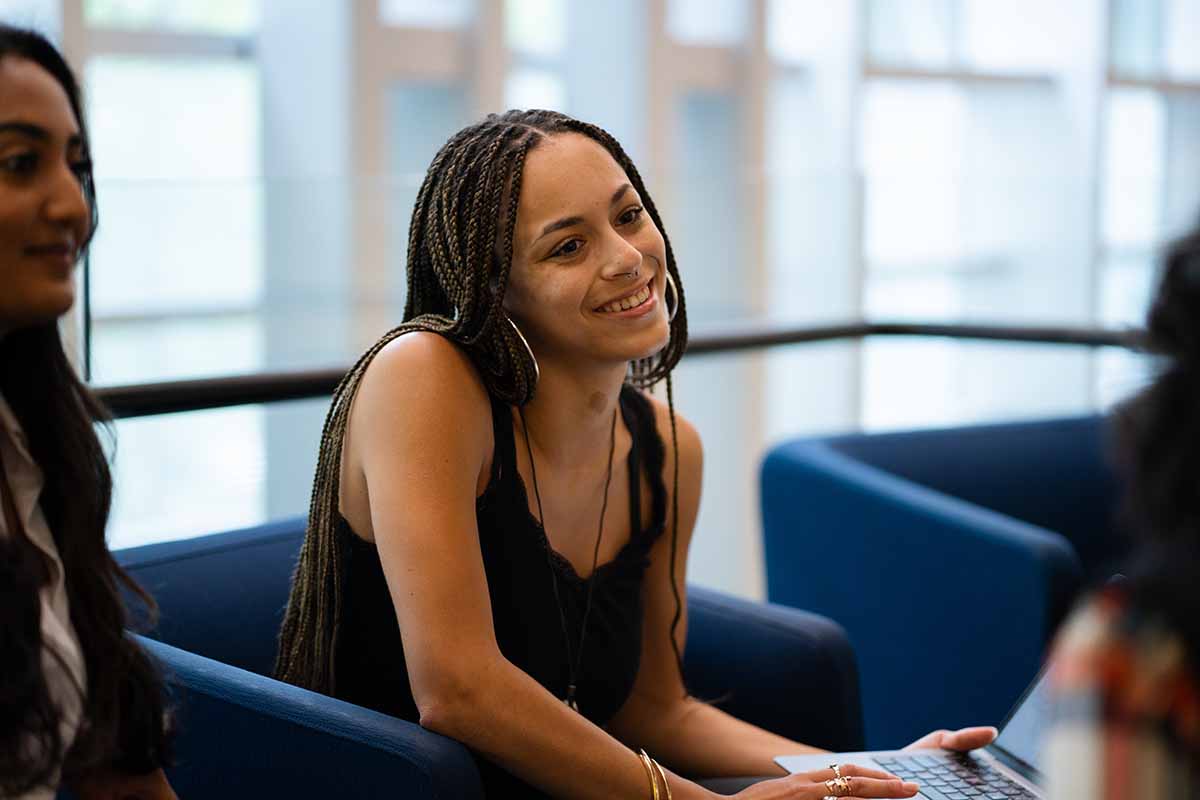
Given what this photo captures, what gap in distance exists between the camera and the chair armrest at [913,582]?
2357 mm

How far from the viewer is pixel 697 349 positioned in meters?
3.00

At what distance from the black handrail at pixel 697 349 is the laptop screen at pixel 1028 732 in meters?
0.43

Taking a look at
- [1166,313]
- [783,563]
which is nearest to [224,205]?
[783,563]

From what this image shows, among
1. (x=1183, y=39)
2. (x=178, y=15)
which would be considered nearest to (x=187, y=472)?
(x=178, y=15)

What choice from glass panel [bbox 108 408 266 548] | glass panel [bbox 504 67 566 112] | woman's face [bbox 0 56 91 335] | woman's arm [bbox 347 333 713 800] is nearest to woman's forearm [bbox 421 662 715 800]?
woman's arm [bbox 347 333 713 800]

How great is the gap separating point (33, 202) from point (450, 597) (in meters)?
0.62

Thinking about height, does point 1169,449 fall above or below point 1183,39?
below

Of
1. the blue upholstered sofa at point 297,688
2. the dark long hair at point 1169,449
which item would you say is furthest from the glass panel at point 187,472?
the dark long hair at point 1169,449

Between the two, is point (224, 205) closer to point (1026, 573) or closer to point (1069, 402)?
point (1026, 573)

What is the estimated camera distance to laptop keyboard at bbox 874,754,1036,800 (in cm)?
147

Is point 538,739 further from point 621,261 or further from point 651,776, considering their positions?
point 621,261

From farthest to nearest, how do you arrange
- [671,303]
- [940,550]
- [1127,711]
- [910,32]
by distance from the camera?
[910,32]
[940,550]
[671,303]
[1127,711]

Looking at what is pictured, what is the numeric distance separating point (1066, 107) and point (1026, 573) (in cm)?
518

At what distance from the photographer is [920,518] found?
249 centimetres
